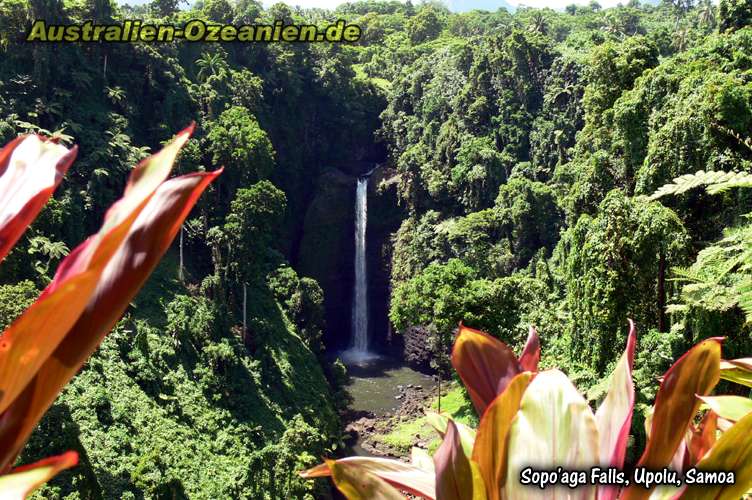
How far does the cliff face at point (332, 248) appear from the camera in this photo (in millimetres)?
23406

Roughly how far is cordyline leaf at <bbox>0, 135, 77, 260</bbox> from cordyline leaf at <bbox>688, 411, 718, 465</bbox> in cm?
72

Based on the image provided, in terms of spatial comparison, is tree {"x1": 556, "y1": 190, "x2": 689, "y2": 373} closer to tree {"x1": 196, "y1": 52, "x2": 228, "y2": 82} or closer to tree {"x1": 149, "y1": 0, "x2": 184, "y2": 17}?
tree {"x1": 196, "y1": 52, "x2": 228, "y2": 82}

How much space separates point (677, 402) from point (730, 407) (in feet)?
0.68

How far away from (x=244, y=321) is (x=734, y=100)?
39.9 ft

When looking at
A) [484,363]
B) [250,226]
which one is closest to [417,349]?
[250,226]

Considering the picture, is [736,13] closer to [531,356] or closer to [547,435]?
[531,356]

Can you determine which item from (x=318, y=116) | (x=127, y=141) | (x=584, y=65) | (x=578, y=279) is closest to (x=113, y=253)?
(x=578, y=279)

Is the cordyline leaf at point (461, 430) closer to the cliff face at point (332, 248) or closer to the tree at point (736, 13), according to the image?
the tree at point (736, 13)

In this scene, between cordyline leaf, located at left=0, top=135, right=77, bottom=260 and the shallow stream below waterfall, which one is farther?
the shallow stream below waterfall

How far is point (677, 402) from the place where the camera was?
0.64m

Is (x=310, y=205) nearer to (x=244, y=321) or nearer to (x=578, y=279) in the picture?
(x=244, y=321)

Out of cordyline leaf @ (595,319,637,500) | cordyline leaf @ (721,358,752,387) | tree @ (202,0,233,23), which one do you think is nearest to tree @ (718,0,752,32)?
cordyline leaf @ (721,358,752,387)

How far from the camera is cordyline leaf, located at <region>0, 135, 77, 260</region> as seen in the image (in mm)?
470

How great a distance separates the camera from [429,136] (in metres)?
23.6
